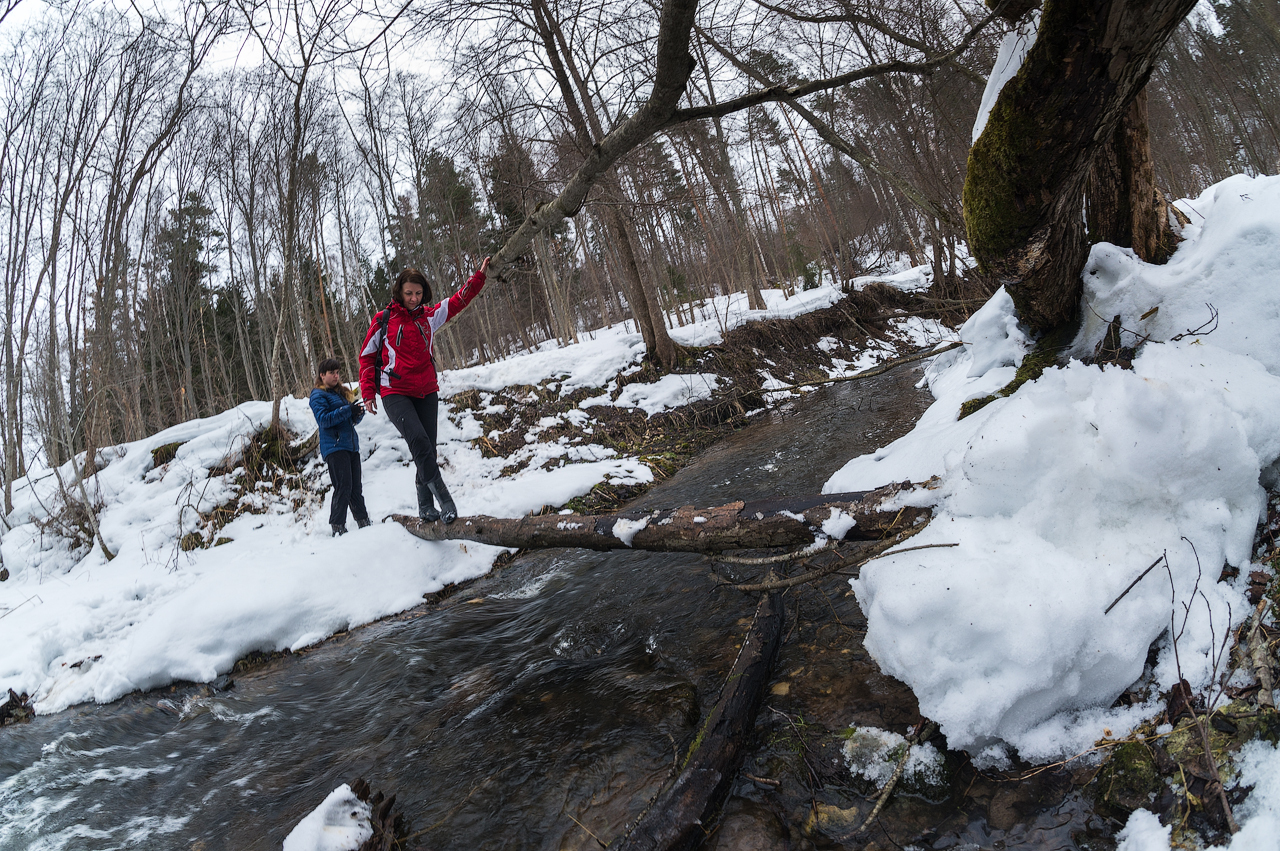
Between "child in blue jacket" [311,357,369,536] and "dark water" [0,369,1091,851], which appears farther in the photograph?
"child in blue jacket" [311,357,369,536]

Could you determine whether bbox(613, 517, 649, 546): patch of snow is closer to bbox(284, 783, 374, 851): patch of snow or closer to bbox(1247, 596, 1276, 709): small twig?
bbox(284, 783, 374, 851): patch of snow

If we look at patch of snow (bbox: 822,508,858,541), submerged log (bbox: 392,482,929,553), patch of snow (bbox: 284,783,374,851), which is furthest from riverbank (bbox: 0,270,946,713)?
patch of snow (bbox: 822,508,858,541)

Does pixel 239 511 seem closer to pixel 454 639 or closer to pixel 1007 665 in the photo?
pixel 454 639

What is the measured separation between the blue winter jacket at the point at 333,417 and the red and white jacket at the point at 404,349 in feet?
2.54

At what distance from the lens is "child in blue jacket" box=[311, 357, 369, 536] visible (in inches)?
193

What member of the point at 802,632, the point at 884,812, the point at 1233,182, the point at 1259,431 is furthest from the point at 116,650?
the point at 1233,182

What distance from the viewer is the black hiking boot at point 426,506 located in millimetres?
4367

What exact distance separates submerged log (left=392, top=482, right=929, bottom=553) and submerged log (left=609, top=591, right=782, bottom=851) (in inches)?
15.9

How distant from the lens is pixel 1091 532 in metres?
1.62

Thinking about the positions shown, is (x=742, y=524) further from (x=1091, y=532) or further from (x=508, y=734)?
(x=508, y=734)

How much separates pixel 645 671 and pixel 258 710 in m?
2.36

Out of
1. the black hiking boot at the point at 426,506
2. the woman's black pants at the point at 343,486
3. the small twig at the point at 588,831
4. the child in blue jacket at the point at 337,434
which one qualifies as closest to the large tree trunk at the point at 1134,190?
the small twig at the point at 588,831

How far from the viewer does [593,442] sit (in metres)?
7.38

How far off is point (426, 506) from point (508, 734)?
2.51 m
